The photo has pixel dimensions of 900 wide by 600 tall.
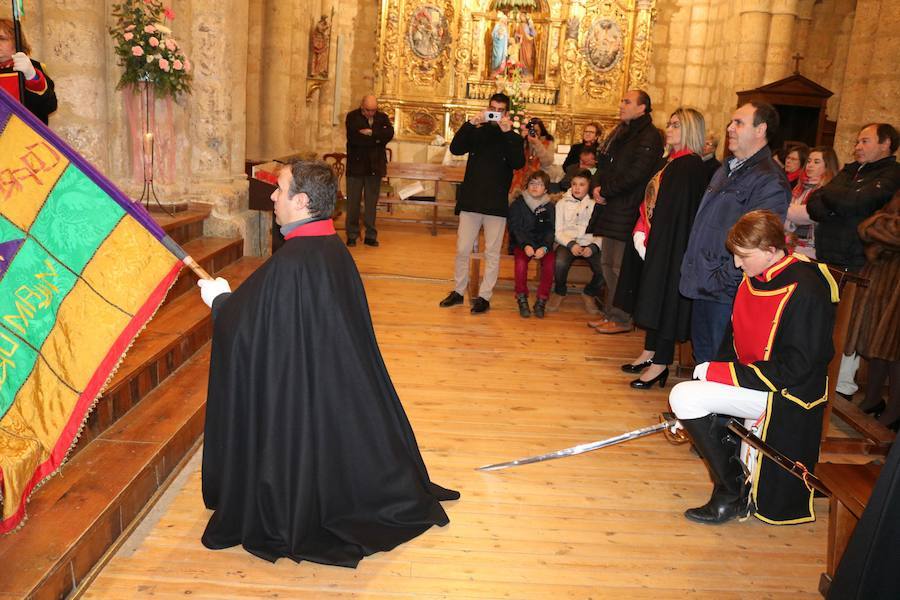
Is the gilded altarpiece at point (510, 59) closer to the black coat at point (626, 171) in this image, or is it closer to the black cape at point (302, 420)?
the black coat at point (626, 171)

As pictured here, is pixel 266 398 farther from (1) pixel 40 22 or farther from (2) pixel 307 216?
(1) pixel 40 22

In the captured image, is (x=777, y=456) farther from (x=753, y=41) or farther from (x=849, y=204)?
(x=753, y=41)

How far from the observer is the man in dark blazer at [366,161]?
9.91 m

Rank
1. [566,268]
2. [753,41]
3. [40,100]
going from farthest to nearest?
[753,41] → [566,268] → [40,100]

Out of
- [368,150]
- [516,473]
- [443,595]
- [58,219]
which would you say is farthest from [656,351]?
[368,150]

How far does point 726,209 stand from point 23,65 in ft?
13.1

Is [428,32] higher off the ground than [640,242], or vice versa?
[428,32]

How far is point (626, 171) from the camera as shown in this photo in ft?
20.1

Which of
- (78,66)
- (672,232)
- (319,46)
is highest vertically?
(319,46)

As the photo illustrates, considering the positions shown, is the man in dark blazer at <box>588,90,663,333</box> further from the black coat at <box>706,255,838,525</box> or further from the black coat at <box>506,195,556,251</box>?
the black coat at <box>706,255,838,525</box>

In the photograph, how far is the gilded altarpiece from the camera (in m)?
13.9

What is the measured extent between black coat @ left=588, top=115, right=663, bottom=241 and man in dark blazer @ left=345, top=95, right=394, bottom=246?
13.8 ft

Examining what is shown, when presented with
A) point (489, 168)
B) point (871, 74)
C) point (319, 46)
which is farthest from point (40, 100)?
point (319, 46)

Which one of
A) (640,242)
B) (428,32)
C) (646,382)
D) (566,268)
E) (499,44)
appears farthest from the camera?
(499,44)
